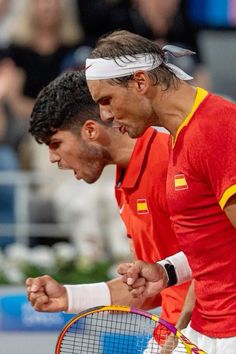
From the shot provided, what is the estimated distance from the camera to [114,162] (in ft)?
15.1

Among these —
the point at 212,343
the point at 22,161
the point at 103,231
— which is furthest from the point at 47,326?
the point at 212,343

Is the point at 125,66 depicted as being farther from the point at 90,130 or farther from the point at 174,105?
the point at 90,130

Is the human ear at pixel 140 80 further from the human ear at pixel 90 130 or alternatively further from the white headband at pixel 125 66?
the human ear at pixel 90 130

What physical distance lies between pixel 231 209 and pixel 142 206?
819 millimetres

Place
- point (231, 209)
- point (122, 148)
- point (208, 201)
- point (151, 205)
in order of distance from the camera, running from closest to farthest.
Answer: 1. point (231, 209)
2. point (208, 201)
3. point (151, 205)
4. point (122, 148)

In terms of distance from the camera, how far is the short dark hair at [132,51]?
3.90 meters

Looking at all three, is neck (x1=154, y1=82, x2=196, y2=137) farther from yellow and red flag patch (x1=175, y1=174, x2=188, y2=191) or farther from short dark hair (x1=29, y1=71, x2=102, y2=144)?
short dark hair (x1=29, y1=71, x2=102, y2=144)

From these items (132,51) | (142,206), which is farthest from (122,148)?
(132,51)

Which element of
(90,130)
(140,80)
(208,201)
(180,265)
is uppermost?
(140,80)

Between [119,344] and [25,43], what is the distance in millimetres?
6386

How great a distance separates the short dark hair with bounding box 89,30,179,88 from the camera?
390cm

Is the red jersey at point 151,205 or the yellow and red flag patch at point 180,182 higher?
the yellow and red flag patch at point 180,182

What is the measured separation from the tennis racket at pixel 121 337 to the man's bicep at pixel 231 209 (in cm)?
47

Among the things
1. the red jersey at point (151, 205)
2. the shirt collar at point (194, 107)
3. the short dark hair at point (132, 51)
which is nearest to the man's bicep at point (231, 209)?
the shirt collar at point (194, 107)
